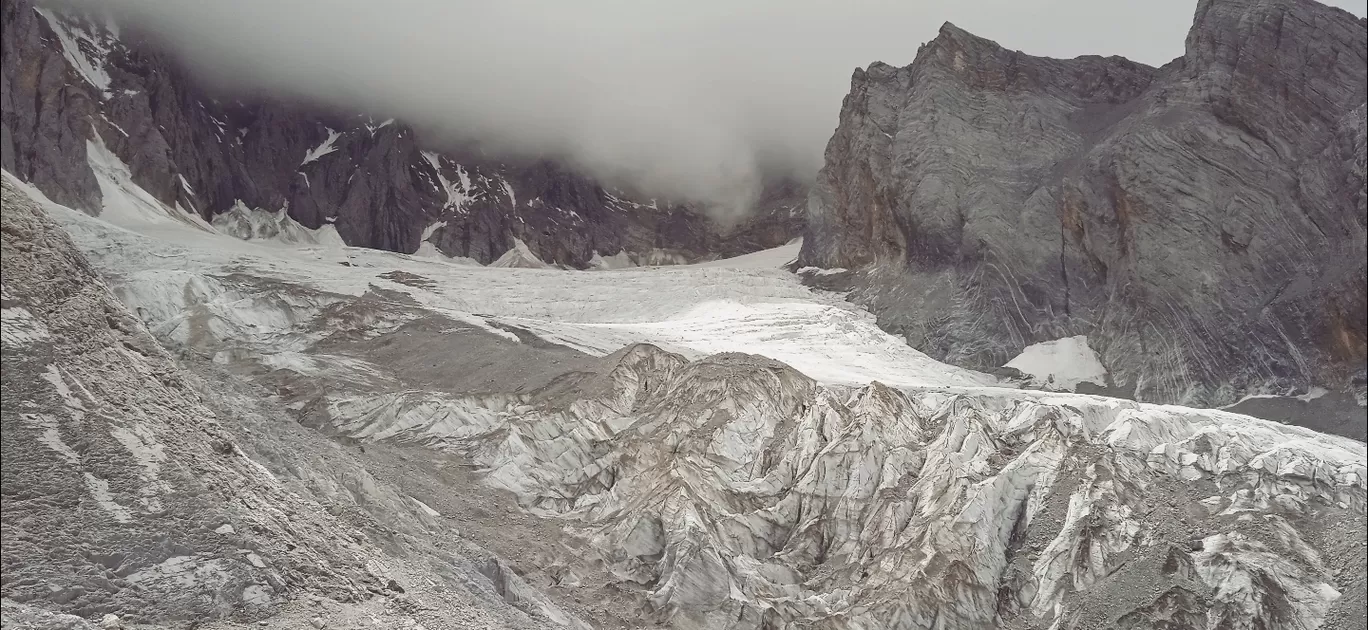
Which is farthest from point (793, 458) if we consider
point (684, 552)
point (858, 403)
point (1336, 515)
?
point (1336, 515)

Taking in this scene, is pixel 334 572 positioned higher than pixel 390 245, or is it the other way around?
pixel 334 572

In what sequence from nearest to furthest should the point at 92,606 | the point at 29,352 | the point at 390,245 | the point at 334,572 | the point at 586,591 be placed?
the point at 92,606 → the point at 29,352 → the point at 334,572 → the point at 586,591 → the point at 390,245

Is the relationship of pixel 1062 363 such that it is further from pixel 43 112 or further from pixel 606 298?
pixel 43 112

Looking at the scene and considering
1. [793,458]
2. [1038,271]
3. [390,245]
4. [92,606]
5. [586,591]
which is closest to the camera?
[92,606]

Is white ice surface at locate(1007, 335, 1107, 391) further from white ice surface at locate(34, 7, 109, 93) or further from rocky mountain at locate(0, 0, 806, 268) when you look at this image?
white ice surface at locate(34, 7, 109, 93)

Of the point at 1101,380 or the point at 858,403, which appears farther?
the point at 1101,380

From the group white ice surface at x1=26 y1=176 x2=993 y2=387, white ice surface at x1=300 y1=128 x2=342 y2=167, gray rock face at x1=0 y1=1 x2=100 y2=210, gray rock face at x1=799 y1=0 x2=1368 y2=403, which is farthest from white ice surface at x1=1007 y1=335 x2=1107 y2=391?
white ice surface at x1=300 y1=128 x2=342 y2=167

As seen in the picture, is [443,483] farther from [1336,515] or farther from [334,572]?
[1336,515]
